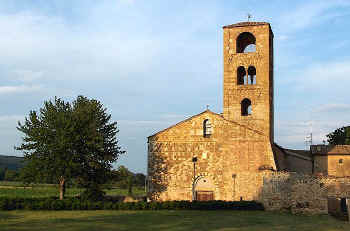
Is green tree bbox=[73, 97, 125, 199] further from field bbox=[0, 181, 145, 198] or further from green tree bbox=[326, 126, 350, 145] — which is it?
green tree bbox=[326, 126, 350, 145]

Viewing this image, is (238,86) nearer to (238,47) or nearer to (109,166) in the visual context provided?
(238,47)

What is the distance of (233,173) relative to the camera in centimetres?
3484

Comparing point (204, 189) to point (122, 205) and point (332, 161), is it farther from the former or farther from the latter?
point (332, 161)

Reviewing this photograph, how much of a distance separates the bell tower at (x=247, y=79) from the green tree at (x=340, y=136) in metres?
27.2

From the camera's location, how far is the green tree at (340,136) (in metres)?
61.1

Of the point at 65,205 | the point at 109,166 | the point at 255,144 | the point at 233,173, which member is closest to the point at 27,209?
the point at 65,205

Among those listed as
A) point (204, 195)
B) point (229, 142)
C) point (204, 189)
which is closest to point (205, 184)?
point (204, 189)

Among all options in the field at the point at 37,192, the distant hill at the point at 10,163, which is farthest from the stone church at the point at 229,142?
the distant hill at the point at 10,163

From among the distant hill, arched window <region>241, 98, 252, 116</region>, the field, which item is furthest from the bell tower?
the distant hill

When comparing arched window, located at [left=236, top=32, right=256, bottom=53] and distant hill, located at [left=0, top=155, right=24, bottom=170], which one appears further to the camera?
distant hill, located at [left=0, top=155, right=24, bottom=170]

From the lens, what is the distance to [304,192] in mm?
31750

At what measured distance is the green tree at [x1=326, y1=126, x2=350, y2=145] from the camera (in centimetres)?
6108

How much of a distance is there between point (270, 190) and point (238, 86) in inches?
395

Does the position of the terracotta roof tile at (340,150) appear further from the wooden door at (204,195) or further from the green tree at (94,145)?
the green tree at (94,145)
